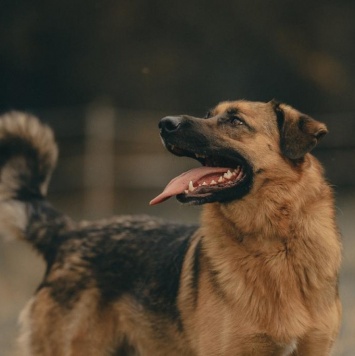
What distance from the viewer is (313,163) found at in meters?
5.59

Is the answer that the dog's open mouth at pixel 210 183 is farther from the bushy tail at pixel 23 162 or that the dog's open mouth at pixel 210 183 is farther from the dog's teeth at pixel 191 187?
the bushy tail at pixel 23 162

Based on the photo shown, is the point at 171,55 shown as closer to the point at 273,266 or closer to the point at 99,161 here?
the point at 99,161

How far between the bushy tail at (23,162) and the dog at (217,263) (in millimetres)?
291

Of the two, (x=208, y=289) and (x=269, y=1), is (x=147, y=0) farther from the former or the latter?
(x=208, y=289)

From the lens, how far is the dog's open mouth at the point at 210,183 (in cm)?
529

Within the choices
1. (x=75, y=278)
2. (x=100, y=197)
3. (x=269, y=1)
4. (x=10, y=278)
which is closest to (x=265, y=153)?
(x=75, y=278)

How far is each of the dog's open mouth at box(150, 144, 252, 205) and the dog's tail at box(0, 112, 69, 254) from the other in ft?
4.77

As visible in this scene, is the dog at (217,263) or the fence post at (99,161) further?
the fence post at (99,161)

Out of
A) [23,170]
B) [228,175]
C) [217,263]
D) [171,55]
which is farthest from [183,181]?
[171,55]

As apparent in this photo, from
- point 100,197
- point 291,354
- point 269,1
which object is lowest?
point 291,354

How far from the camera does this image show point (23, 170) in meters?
6.63

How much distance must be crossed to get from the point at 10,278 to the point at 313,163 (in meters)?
6.56

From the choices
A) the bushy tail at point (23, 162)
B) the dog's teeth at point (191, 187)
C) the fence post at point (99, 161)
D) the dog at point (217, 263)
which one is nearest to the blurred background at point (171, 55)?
the fence post at point (99, 161)

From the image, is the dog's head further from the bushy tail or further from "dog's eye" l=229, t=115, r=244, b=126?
the bushy tail
